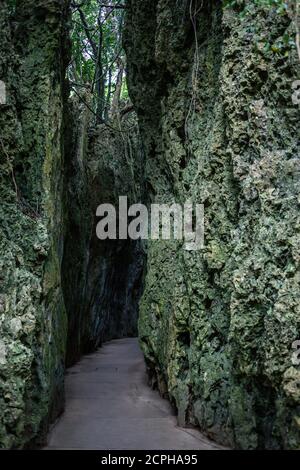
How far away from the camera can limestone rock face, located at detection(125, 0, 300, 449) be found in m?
4.23

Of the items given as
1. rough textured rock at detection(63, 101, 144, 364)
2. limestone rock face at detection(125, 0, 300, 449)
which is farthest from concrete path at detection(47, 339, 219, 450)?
rough textured rock at detection(63, 101, 144, 364)

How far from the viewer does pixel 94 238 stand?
13.1 meters

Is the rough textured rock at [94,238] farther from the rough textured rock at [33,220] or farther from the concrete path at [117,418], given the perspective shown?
the concrete path at [117,418]

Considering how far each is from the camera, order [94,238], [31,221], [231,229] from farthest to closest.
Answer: [94,238], [31,221], [231,229]

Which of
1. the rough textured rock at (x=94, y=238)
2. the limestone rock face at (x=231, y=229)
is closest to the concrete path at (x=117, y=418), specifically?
the limestone rock face at (x=231, y=229)

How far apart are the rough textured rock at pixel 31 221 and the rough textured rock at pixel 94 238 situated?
127 inches

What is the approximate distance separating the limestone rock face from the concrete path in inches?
11.2

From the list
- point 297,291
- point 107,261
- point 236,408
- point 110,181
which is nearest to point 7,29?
point 297,291

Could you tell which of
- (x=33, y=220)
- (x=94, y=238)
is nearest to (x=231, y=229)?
(x=33, y=220)

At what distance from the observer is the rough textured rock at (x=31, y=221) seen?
182 inches

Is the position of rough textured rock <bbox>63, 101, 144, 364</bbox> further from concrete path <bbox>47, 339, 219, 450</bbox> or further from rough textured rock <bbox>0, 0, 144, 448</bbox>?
concrete path <bbox>47, 339, 219, 450</bbox>

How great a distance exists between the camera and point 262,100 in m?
4.91

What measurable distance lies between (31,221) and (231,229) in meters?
2.34

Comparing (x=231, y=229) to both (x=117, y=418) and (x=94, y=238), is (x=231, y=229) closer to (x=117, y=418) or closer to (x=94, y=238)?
(x=117, y=418)
